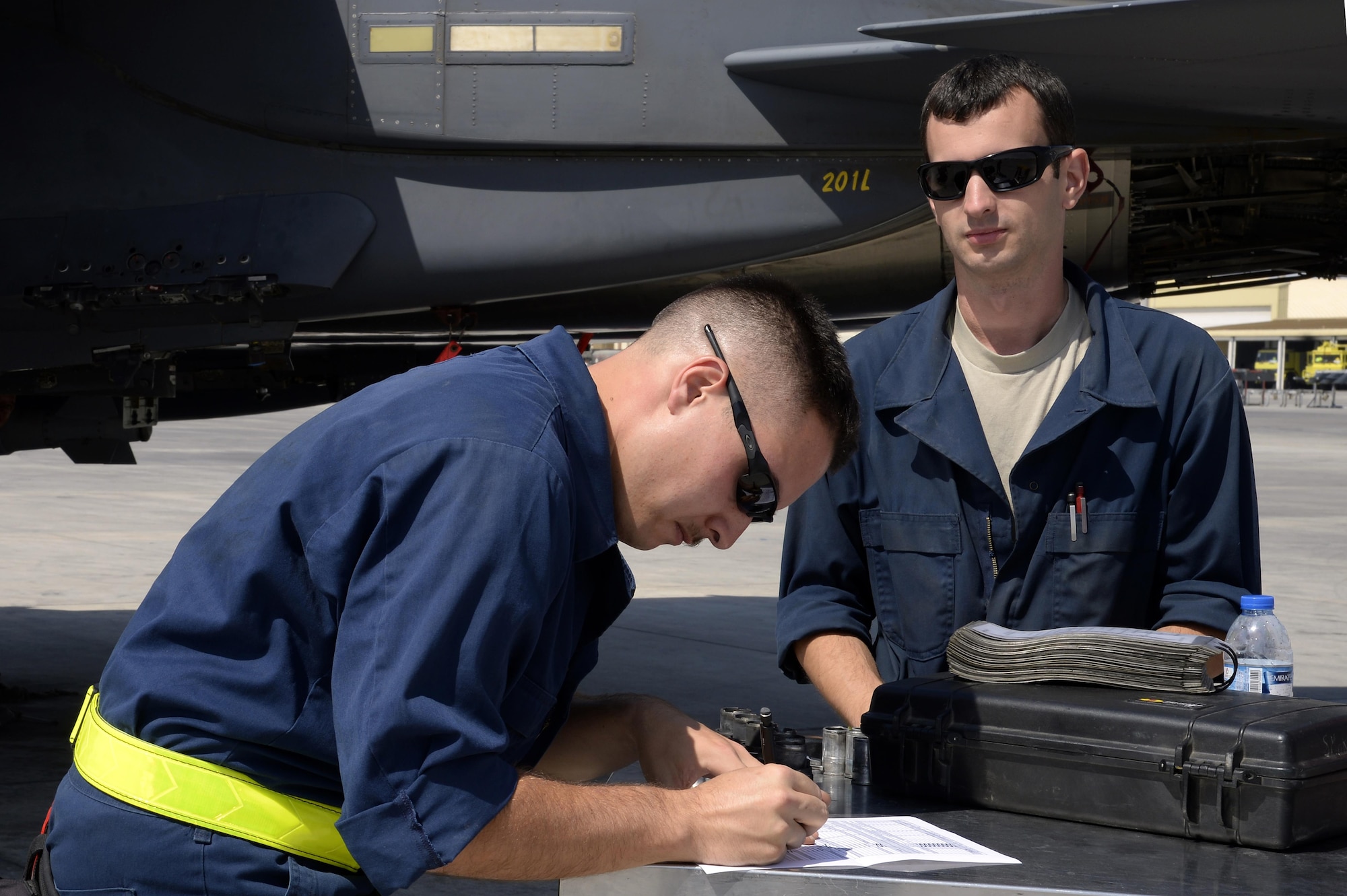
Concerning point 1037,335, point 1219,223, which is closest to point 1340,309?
point 1219,223

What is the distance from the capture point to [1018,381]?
2.76 m

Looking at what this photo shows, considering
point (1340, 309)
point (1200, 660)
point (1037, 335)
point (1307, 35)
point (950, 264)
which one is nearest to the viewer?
point (1200, 660)

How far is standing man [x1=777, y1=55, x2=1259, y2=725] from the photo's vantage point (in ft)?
8.53

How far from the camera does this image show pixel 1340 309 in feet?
152

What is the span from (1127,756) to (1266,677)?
19.1 inches

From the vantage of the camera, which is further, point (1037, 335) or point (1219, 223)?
point (1219, 223)

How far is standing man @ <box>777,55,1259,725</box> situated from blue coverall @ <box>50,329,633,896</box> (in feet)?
3.79

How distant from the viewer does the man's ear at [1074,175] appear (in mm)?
2629

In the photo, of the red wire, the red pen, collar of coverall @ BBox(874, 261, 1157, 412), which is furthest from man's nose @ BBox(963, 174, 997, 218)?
the red wire

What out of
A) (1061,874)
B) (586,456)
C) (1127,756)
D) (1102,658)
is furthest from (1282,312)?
(586,456)

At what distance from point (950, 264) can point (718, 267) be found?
96cm

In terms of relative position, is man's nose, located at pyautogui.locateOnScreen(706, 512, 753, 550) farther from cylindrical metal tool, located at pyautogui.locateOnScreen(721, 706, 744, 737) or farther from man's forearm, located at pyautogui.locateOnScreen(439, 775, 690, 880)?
cylindrical metal tool, located at pyautogui.locateOnScreen(721, 706, 744, 737)

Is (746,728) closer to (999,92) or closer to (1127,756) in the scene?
(1127,756)

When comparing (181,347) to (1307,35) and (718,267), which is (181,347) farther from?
(1307,35)
